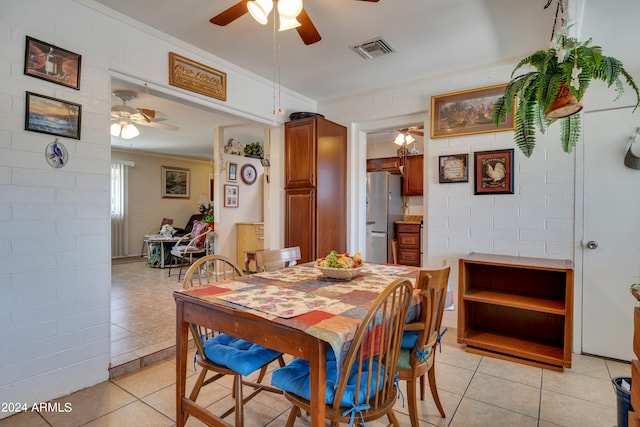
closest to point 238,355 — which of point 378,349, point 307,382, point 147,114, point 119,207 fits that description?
point 307,382

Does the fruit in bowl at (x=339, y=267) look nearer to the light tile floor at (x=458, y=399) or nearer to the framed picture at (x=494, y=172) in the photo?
the light tile floor at (x=458, y=399)

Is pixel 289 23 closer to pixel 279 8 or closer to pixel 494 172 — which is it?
pixel 279 8

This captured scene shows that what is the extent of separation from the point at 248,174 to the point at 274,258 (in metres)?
3.96

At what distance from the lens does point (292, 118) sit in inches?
148

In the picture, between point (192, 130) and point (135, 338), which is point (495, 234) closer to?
point (135, 338)

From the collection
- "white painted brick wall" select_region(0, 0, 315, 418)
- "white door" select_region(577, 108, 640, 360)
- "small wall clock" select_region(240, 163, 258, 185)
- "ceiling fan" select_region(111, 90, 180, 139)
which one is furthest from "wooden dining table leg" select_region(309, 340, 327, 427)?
"small wall clock" select_region(240, 163, 258, 185)

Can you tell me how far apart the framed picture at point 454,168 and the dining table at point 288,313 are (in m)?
1.57

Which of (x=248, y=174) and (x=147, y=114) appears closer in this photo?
(x=147, y=114)

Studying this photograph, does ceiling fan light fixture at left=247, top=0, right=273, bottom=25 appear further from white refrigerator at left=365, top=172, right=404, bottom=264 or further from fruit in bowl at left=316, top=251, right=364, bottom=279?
white refrigerator at left=365, top=172, right=404, bottom=264

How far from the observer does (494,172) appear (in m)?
3.02

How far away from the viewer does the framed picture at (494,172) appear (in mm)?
2945

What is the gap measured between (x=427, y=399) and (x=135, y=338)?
241 cm

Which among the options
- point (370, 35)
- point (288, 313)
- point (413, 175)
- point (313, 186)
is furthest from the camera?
point (413, 175)

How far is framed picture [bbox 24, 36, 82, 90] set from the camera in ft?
6.25
